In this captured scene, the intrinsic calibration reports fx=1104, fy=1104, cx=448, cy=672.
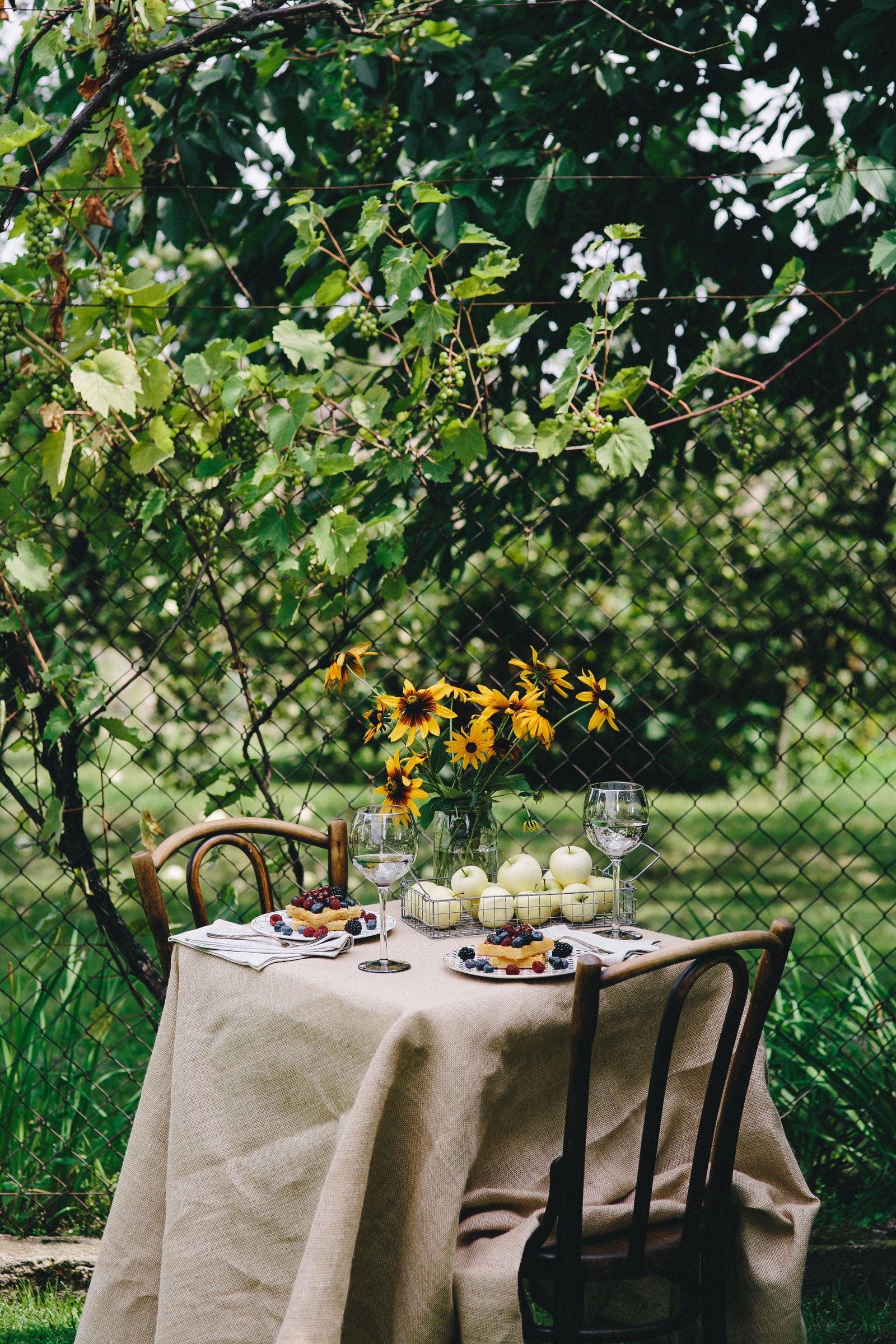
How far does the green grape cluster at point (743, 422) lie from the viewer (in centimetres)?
250

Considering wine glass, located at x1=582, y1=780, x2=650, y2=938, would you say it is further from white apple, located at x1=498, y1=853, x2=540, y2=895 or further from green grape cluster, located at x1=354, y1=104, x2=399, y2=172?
green grape cluster, located at x1=354, y1=104, x2=399, y2=172

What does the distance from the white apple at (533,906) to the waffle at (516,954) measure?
0.20 m

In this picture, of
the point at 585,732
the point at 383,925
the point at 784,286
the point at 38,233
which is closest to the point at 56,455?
the point at 38,233

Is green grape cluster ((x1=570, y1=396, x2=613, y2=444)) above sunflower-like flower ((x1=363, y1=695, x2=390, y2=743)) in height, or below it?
above

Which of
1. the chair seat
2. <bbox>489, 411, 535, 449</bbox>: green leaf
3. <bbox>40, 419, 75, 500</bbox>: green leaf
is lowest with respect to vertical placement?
the chair seat

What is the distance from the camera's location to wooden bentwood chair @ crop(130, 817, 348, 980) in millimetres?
1979

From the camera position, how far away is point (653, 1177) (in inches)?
60.6

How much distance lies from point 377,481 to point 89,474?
0.67 m

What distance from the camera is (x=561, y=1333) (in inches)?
56.9

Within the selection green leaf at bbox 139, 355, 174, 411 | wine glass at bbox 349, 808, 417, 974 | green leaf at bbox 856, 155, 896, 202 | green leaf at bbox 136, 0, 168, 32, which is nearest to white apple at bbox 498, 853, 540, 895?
wine glass at bbox 349, 808, 417, 974

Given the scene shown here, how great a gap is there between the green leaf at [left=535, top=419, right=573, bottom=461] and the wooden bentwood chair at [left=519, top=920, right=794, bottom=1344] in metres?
1.22

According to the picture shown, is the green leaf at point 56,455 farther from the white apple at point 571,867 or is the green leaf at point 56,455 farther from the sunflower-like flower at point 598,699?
the white apple at point 571,867

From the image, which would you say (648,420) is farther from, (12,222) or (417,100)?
(12,222)

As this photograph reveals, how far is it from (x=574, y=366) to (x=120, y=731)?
4.24 feet
